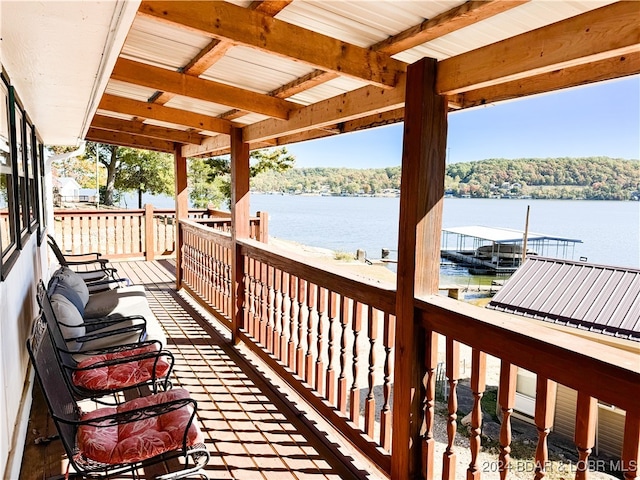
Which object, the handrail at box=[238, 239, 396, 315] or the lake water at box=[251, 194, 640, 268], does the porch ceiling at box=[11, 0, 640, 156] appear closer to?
the handrail at box=[238, 239, 396, 315]

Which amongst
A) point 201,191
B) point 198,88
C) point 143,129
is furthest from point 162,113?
point 201,191

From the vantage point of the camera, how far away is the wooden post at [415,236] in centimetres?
211

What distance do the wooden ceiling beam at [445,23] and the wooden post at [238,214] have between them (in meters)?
2.53

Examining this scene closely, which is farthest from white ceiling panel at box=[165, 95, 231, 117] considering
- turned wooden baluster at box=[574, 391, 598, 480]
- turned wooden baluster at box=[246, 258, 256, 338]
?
turned wooden baluster at box=[574, 391, 598, 480]

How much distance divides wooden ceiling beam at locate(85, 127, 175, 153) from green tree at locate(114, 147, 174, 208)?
46.9ft

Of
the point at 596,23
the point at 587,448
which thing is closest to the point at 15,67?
the point at 596,23

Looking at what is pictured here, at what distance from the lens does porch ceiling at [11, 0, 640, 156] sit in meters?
1.68

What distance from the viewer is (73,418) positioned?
217 centimetres

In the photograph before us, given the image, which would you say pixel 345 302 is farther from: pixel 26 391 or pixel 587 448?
pixel 26 391

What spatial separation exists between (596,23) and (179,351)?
159 inches

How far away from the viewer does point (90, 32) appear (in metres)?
1.68

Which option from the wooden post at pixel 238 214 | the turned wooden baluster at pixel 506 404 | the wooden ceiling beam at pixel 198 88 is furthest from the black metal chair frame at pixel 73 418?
the wooden post at pixel 238 214

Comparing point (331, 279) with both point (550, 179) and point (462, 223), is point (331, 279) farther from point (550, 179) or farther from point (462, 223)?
point (462, 223)

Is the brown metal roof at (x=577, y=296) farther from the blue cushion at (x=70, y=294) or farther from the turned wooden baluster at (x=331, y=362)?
the blue cushion at (x=70, y=294)
